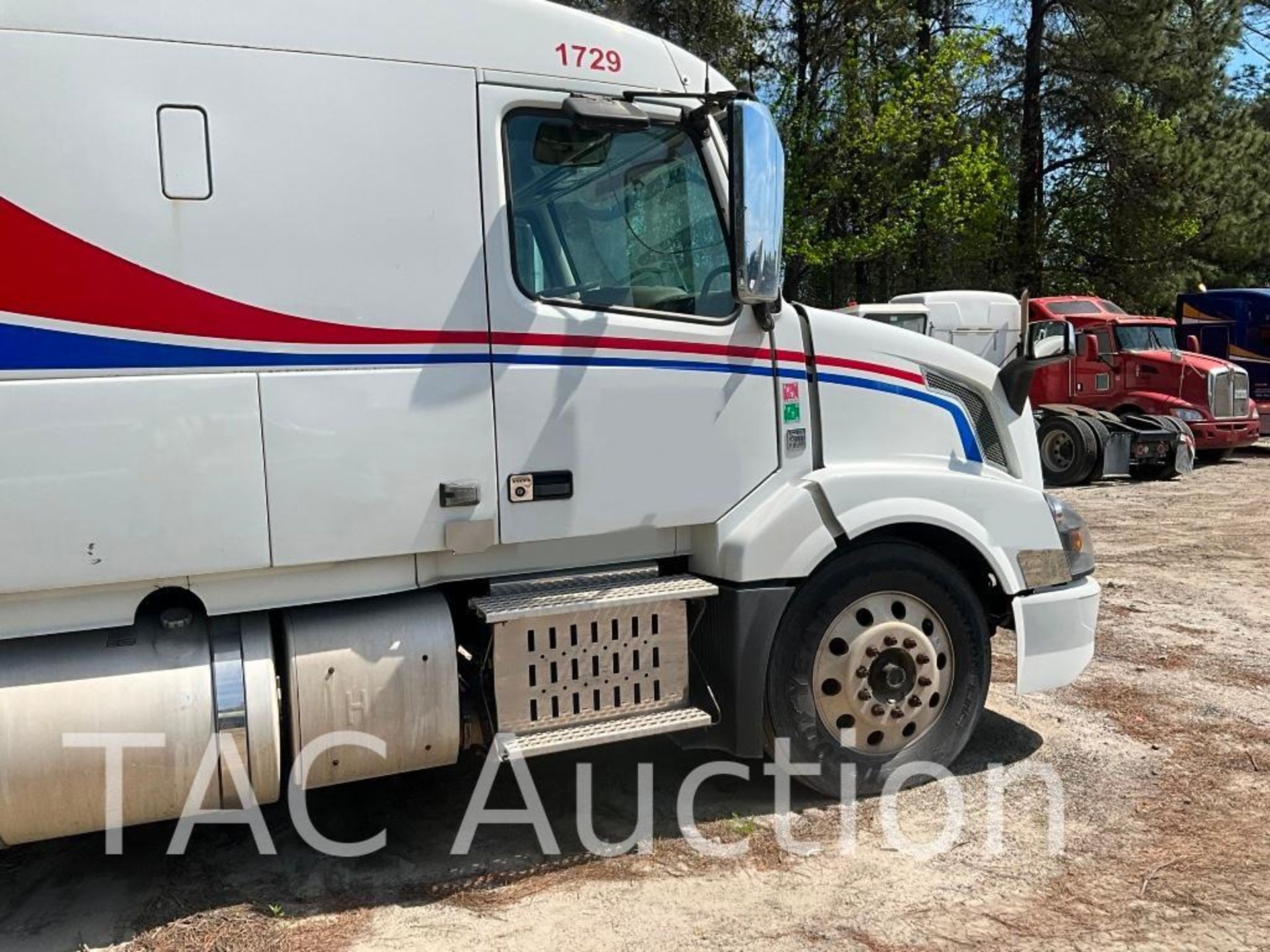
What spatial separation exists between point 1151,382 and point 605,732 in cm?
1553

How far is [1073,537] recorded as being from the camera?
15.6 feet

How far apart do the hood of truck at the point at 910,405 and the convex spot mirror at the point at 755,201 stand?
50cm

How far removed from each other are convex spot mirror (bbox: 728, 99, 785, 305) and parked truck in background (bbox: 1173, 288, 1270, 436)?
58.6ft

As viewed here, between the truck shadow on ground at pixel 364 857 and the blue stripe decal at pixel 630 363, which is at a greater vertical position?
the blue stripe decal at pixel 630 363

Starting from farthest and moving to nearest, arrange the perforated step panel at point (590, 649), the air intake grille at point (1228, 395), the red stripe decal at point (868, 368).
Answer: the air intake grille at point (1228, 395)
the red stripe decal at point (868, 368)
the perforated step panel at point (590, 649)

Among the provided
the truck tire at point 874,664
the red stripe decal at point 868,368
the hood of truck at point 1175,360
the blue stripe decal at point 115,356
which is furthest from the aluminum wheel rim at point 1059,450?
the blue stripe decal at point 115,356

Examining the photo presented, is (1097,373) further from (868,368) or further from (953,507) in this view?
(868,368)

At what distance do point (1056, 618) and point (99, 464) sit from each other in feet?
12.5

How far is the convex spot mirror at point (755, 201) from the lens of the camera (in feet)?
12.1

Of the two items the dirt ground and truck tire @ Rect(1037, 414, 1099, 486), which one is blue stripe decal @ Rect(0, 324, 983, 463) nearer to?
the dirt ground

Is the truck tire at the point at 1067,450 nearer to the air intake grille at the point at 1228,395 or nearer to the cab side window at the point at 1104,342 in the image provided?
the cab side window at the point at 1104,342

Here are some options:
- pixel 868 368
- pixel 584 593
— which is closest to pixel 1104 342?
pixel 868 368

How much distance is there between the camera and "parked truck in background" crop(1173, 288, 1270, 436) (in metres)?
19.5

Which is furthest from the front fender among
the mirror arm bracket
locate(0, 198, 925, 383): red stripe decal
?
locate(0, 198, 925, 383): red stripe decal
